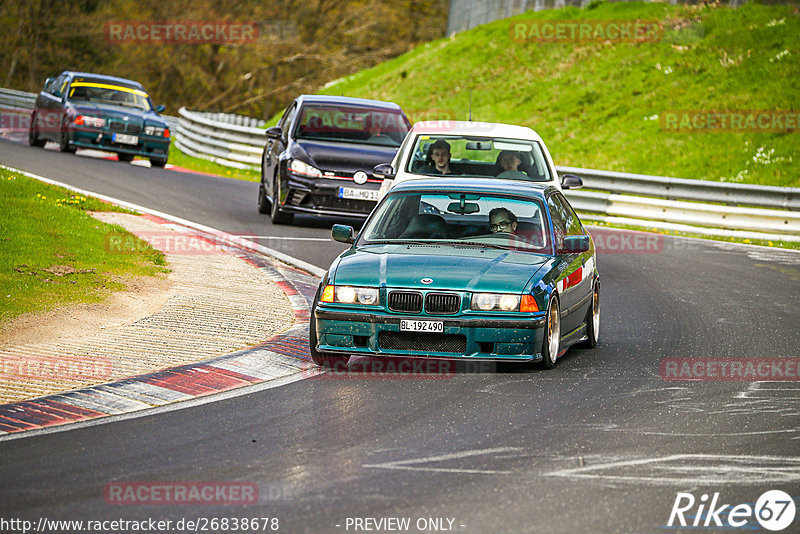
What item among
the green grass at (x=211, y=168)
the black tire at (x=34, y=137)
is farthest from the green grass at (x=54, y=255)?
the black tire at (x=34, y=137)

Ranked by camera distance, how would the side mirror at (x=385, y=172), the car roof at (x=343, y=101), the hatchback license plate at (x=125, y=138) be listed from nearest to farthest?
the side mirror at (x=385, y=172) → the car roof at (x=343, y=101) → the hatchback license plate at (x=125, y=138)

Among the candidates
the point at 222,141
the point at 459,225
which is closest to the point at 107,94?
the point at 222,141

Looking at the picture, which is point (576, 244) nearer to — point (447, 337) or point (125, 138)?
point (447, 337)

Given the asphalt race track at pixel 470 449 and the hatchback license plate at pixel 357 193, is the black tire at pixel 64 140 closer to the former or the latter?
the hatchback license plate at pixel 357 193

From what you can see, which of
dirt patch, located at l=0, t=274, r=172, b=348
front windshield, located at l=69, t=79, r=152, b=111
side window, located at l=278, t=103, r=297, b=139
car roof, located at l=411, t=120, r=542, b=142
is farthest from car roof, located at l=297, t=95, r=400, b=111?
front windshield, located at l=69, t=79, r=152, b=111

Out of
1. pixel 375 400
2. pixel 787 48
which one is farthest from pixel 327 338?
pixel 787 48

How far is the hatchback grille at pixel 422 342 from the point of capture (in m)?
8.66

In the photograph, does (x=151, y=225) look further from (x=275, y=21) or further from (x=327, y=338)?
(x=275, y=21)

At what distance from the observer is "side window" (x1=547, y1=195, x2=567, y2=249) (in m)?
9.94

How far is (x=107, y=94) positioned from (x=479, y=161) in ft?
51.2

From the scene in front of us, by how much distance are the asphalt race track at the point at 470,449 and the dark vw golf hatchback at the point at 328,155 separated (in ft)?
23.5

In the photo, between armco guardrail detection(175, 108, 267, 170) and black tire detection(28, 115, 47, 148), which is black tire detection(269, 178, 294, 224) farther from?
black tire detection(28, 115, 47, 148)

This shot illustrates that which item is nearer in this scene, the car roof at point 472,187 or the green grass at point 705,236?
the car roof at point 472,187

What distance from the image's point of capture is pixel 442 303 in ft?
28.5
